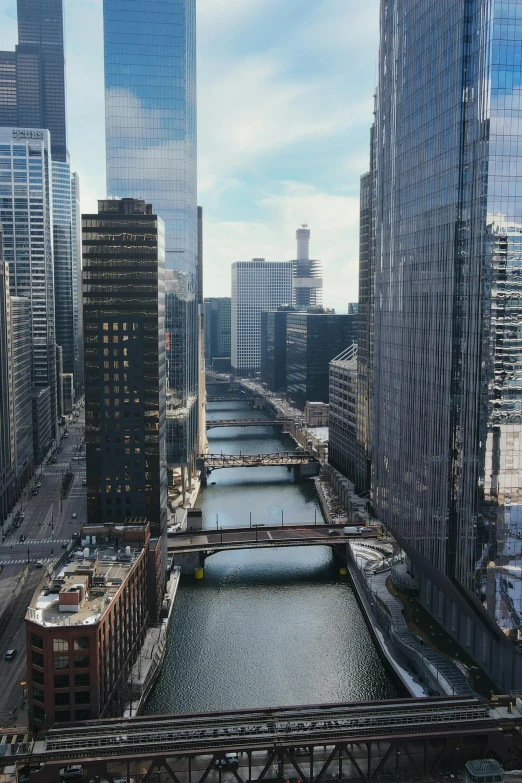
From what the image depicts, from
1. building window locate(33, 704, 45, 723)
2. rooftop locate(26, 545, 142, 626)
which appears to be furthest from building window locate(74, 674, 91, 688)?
rooftop locate(26, 545, 142, 626)

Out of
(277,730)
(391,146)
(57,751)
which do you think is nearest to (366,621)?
(277,730)

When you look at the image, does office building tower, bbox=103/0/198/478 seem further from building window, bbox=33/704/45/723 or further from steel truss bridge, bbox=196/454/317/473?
building window, bbox=33/704/45/723

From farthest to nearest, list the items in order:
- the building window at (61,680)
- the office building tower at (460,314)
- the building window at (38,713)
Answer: the office building tower at (460,314) < the building window at (38,713) < the building window at (61,680)

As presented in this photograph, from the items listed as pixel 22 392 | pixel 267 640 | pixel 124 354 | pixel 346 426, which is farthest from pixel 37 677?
pixel 346 426

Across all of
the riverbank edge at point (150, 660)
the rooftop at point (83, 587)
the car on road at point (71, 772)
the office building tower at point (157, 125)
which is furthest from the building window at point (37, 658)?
the office building tower at point (157, 125)

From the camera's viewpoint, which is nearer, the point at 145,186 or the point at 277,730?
the point at 277,730

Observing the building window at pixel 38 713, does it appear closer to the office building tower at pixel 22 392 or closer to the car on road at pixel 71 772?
the car on road at pixel 71 772

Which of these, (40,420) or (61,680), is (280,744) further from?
(40,420)

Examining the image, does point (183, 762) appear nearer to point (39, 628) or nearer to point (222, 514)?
point (39, 628)
